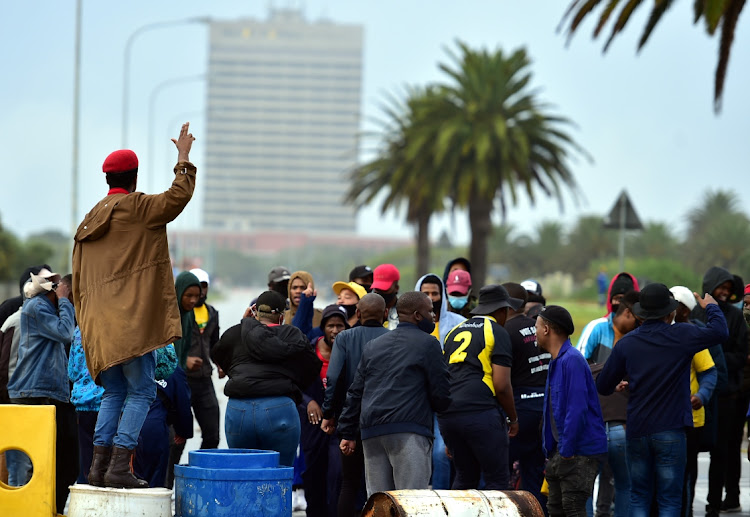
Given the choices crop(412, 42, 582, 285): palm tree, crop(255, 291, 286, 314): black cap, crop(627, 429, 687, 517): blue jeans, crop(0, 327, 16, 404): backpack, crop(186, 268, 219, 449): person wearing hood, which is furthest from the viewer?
crop(412, 42, 582, 285): palm tree

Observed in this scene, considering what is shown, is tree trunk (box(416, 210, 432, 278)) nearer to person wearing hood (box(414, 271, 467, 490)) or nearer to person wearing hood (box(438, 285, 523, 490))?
person wearing hood (box(414, 271, 467, 490))

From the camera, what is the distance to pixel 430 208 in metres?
41.3

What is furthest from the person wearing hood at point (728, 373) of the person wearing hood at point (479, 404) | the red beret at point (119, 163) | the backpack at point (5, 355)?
the backpack at point (5, 355)

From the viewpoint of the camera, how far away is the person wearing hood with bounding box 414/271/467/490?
998 centimetres

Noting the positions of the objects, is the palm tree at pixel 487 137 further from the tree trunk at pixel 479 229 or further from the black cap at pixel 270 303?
the black cap at pixel 270 303

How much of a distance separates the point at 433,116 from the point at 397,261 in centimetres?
8429

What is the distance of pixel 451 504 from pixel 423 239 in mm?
37862

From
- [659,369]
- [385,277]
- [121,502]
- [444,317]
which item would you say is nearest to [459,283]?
[444,317]

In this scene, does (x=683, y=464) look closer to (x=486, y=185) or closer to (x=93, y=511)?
(x=93, y=511)

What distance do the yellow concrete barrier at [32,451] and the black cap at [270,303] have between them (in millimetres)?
1628

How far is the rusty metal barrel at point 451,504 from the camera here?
6.51 meters

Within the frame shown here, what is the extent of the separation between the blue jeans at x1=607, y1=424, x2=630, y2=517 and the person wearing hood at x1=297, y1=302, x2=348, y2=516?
1987 millimetres

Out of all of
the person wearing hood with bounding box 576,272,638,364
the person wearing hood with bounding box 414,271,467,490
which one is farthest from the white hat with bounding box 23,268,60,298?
the person wearing hood with bounding box 576,272,638,364

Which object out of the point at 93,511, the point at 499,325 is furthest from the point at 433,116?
the point at 93,511
